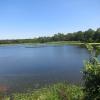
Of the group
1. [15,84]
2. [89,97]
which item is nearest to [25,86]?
[15,84]

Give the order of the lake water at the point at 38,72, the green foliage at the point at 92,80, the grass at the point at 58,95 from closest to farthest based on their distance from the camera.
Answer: the green foliage at the point at 92,80
the grass at the point at 58,95
the lake water at the point at 38,72

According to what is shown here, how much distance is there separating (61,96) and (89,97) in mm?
3279

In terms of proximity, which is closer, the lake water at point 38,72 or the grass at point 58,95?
the grass at point 58,95

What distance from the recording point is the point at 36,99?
13219 millimetres

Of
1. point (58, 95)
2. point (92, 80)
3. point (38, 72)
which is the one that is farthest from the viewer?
point (38, 72)

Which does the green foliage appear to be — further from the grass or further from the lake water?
the lake water

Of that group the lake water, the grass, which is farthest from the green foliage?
the lake water

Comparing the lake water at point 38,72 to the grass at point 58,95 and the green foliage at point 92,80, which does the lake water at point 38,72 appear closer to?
the grass at point 58,95

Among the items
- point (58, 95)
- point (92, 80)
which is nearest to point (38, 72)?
point (58, 95)

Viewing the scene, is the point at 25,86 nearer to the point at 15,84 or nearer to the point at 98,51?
the point at 15,84

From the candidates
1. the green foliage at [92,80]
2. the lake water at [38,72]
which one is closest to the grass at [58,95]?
the green foliage at [92,80]

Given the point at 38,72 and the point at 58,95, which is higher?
the point at 58,95

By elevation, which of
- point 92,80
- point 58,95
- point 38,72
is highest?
point 92,80

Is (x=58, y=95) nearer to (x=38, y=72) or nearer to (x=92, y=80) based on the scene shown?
(x=92, y=80)
